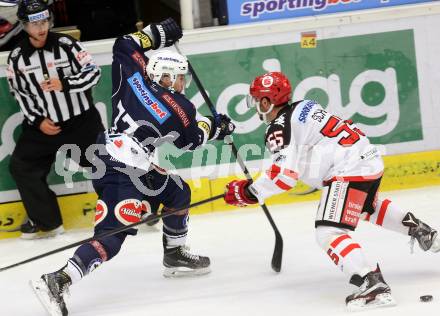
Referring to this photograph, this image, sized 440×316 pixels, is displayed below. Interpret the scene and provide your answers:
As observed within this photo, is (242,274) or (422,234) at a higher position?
(422,234)

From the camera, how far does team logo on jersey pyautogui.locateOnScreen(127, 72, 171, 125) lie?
4.59 m

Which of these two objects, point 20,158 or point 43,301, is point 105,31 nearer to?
point 20,158

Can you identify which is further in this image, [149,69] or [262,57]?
[262,57]

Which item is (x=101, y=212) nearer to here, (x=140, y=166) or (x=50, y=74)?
(x=140, y=166)

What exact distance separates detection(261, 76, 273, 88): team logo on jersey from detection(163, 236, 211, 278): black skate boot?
1.10 m

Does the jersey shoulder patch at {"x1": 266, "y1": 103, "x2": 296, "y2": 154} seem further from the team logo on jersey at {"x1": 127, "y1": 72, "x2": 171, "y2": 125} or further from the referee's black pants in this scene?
the referee's black pants

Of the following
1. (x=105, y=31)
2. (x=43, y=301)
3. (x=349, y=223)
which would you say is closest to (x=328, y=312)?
(x=349, y=223)

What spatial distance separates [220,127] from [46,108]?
131cm

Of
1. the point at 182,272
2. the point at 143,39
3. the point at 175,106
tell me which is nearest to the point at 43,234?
the point at 182,272

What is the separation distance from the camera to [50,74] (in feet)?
18.9

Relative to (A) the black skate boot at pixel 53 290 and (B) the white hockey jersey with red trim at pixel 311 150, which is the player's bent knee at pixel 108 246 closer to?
(A) the black skate boot at pixel 53 290

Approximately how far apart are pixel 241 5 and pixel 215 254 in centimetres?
171

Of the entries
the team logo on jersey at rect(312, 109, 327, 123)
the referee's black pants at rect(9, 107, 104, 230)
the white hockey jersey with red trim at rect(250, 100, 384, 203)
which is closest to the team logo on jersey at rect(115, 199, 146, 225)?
the white hockey jersey with red trim at rect(250, 100, 384, 203)

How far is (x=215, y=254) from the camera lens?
5.27 metres
